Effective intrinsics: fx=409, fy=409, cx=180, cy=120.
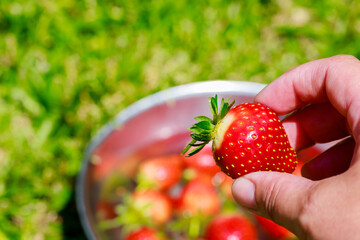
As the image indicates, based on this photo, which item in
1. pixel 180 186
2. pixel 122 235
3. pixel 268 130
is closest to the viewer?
pixel 268 130

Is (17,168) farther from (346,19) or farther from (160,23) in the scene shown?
(346,19)

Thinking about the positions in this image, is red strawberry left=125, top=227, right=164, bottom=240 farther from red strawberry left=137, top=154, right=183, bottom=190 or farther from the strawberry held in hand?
the strawberry held in hand

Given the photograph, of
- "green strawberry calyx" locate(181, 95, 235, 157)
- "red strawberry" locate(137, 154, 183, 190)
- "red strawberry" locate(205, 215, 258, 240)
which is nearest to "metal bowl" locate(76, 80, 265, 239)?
"red strawberry" locate(137, 154, 183, 190)

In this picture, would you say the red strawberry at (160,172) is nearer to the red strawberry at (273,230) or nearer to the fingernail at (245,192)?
the red strawberry at (273,230)

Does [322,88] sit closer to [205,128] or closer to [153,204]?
[205,128]

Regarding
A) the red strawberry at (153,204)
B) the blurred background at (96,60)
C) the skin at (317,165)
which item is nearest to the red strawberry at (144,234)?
the red strawberry at (153,204)

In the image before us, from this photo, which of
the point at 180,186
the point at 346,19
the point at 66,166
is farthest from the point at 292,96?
the point at 346,19
